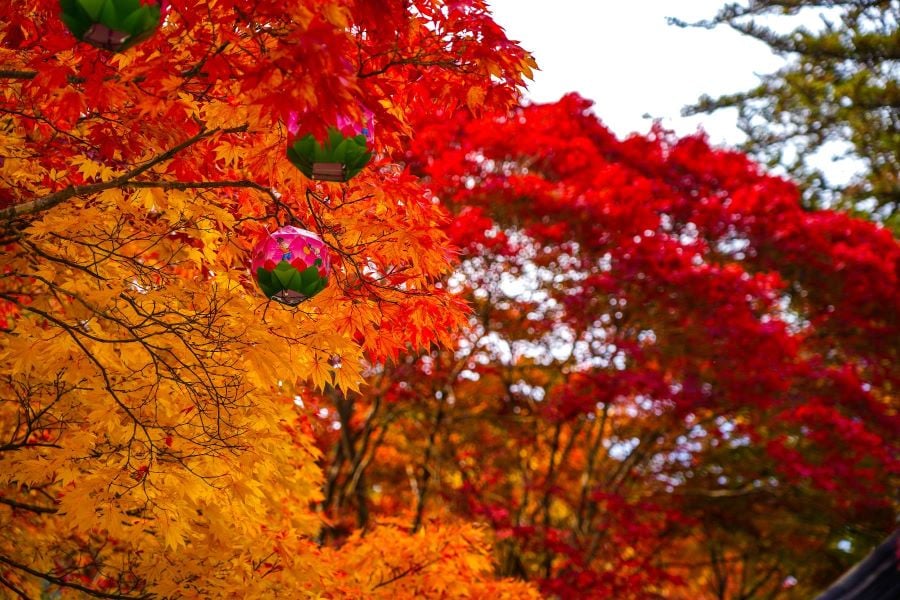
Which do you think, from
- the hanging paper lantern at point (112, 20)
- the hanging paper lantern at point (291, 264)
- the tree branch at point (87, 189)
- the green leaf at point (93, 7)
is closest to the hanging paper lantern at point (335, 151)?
the hanging paper lantern at point (291, 264)

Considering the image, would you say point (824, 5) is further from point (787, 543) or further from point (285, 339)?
point (787, 543)

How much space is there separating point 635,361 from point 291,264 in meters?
7.91

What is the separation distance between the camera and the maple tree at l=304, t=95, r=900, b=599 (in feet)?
32.1

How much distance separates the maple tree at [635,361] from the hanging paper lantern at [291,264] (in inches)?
246

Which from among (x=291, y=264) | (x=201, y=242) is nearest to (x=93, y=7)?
(x=291, y=264)

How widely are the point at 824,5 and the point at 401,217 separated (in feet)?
15.9

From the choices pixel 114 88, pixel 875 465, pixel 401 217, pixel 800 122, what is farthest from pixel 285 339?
pixel 875 465

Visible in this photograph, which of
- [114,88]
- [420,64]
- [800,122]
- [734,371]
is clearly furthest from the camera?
[734,371]

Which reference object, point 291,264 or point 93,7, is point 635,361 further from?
point 93,7

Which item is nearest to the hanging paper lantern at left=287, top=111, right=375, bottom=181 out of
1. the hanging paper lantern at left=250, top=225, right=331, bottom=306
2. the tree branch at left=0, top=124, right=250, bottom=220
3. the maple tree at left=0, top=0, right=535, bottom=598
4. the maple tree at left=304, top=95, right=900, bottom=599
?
the maple tree at left=0, top=0, right=535, bottom=598

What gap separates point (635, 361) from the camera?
33.8ft

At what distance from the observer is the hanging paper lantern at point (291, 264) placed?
302 centimetres

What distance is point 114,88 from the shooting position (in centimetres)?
298

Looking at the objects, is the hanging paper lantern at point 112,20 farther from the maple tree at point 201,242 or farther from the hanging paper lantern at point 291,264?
the hanging paper lantern at point 291,264
